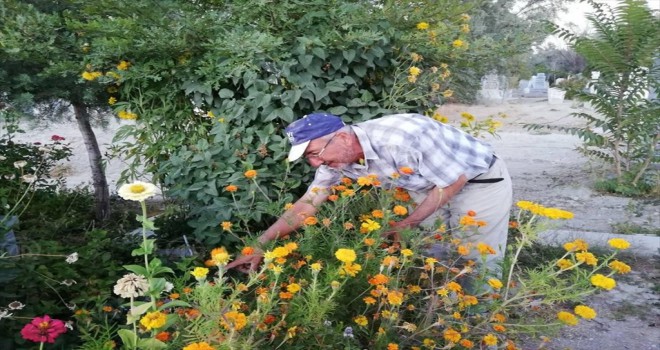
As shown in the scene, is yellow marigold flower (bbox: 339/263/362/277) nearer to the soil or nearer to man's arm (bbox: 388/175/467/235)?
man's arm (bbox: 388/175/467/235)

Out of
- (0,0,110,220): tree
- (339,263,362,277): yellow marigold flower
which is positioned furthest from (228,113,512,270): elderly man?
(0,0,110,220): tree

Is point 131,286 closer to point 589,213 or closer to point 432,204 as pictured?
point 432,204

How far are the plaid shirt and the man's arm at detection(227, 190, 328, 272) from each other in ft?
0.33

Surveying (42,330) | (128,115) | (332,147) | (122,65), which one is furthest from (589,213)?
(42,330)

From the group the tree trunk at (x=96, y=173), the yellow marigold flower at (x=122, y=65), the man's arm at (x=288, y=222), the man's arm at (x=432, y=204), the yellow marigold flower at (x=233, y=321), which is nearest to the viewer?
the yellow marigold flower at (x=233, y=321)

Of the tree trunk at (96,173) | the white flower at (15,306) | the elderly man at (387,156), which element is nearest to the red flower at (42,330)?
the white flower at (15,306)

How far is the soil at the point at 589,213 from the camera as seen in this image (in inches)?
108

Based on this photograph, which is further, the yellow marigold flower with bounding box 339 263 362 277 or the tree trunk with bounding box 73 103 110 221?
the tree trunk with bounding box 73 103 110 221

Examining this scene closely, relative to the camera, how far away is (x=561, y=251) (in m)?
3.65

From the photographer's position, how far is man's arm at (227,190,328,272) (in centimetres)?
196

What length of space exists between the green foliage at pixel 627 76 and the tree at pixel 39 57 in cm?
525

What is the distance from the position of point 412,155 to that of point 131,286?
1.29 meters

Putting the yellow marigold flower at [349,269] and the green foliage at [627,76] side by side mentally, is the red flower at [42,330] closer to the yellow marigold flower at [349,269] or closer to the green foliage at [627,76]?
the yellow marigold flower at [349,269]

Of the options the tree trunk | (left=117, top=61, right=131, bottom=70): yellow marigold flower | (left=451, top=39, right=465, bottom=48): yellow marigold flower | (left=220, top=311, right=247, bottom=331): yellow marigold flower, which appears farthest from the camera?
the tree trunk
